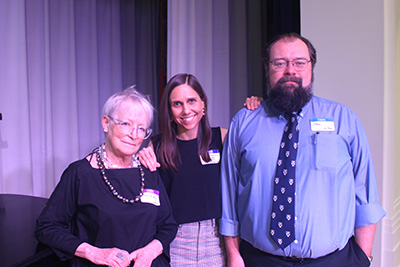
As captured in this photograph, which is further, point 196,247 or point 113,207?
point 196,247

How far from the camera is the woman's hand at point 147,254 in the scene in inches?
52.2

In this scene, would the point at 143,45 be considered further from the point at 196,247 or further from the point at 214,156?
the point at 196,247

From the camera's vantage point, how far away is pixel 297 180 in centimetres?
141

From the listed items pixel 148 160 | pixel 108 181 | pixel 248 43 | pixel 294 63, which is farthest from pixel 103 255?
pixel 248 43

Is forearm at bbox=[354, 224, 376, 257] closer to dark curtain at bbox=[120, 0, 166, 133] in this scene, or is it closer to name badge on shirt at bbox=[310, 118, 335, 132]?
name badge on shirt at bbox=[310, 118, 335, 132]

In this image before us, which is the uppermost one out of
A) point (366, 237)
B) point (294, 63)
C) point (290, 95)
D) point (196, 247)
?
point (294, 63)

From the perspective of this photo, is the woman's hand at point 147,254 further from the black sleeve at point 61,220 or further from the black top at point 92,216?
the black sleeve at point 61,220

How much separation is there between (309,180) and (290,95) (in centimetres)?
38

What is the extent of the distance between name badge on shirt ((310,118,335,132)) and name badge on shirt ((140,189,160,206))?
2.51 ft

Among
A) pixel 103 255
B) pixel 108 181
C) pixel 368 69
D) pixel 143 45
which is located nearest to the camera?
pixel 103 255

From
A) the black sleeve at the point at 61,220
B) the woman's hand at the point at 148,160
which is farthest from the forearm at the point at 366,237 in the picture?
the black sleeve at the point at 61,220

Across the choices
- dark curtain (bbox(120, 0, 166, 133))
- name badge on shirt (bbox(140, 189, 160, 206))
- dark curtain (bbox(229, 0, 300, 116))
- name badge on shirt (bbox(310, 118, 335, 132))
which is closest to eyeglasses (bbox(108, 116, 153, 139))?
name badge on shirt (bbox(140, 189, 160, 206))

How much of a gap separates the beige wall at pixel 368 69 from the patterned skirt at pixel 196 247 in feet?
3.96

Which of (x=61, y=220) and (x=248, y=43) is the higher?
(x=248, y=43)
